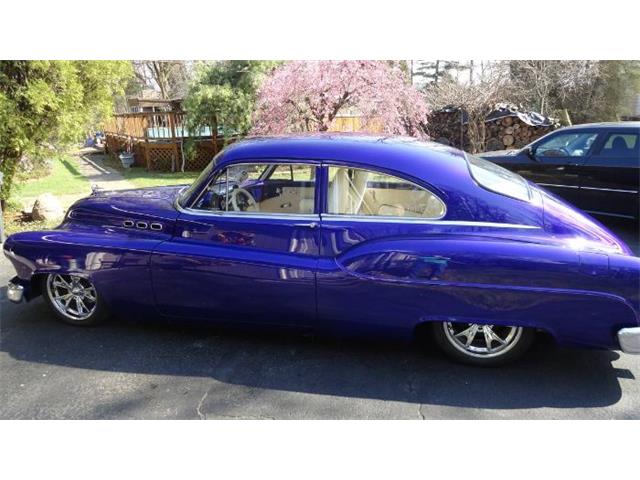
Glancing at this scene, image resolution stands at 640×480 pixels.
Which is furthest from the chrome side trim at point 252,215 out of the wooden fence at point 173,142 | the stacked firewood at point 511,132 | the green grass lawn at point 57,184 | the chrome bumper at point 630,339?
the stacked firewood at point 511,132

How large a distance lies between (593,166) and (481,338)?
4.79 metres

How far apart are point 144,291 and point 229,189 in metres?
1.01

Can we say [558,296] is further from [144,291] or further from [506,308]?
[144,291]

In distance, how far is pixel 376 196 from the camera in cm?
347

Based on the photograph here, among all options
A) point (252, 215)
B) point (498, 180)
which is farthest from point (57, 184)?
point (498, 180)

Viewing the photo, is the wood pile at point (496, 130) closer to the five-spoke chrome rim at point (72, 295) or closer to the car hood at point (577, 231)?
the car hood at point (577, 231)

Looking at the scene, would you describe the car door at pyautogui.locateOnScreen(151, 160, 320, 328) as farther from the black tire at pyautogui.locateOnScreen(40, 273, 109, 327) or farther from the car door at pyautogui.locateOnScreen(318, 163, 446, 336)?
the black tire at pyautogui.locateOnScreen(40, 273, 109, 327)

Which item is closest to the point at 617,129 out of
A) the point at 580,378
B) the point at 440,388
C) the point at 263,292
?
the point at 580,378

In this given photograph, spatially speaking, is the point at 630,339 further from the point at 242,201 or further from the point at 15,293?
the point at 15,293

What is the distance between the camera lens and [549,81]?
54.1ft

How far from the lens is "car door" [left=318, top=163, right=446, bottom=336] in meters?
3.04

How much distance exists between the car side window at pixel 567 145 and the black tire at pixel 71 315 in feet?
21.5

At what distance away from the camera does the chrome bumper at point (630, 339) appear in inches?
108

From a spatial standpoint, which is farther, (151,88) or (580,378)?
(151,88)
